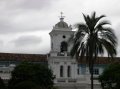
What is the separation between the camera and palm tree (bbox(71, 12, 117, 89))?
3841 centimetres

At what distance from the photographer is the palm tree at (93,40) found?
38.4 meters

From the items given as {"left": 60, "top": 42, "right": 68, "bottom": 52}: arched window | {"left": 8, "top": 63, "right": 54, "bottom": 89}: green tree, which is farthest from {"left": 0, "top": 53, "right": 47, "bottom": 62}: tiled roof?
{"left": 8, "top": 63, "right": 54, "bottom": 89}: green tree

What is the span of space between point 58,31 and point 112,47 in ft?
92.2

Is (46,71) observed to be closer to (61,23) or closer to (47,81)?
(47,81)

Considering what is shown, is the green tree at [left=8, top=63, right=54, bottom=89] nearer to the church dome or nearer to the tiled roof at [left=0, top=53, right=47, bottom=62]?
the church dome

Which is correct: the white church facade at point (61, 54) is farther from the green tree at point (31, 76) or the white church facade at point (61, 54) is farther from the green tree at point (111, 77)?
the green tree at point (111, 77)

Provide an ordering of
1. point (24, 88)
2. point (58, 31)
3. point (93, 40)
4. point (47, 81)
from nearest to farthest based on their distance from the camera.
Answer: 1. point (93, 40)
2. point (24, 88)
3. point (47, 81)
4. point (58, 31)

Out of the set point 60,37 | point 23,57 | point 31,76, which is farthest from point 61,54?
point 31,76

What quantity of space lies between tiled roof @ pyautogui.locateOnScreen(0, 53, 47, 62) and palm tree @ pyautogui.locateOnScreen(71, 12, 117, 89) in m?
31.4

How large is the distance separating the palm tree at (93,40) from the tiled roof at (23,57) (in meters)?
31.4

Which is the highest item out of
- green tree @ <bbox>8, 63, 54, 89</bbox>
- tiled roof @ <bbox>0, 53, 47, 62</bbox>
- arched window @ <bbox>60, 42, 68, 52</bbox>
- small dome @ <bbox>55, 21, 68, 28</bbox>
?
small dome @ <bbox>55, 21, 68, 28</bbox>

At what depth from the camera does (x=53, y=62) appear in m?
66.4

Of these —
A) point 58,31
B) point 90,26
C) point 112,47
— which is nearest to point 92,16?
point 90,26

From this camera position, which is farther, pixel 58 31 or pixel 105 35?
pixel 58 31
